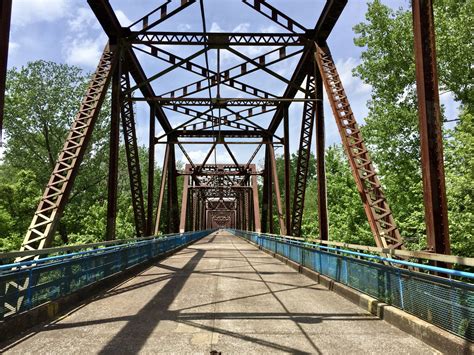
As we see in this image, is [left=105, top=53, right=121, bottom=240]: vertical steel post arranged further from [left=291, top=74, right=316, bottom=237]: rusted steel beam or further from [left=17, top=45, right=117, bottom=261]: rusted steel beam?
[left=291, top=74, right=316, bottom=237]: rusted steel beam

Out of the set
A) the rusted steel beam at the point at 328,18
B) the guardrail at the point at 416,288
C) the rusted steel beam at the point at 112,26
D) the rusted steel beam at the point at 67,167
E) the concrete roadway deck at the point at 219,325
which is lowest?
the concrete roadway deck at the point at 219,325

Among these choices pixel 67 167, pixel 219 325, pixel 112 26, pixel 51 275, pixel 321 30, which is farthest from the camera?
pixel 321 30

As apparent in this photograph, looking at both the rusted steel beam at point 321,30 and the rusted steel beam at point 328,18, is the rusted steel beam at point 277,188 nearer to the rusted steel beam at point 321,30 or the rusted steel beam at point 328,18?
the rusted steel beam at point 321,30

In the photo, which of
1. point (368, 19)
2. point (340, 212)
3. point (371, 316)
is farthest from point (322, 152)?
point (340, 212)

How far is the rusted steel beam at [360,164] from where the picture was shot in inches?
365

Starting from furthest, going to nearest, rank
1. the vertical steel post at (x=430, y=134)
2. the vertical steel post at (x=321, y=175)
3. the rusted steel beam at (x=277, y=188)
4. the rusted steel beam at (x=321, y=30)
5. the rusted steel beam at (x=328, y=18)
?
the rusted steel beam at (x=277, y=188) < the vertical steel post at (x=321, y=175) < the rusted steel beam at (x=321, y=30) < the rusted steel beam at (x=328, y=18) < the vertical steel post at (x=430, y=134)

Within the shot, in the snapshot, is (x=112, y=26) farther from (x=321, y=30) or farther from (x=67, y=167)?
(x=321, y=30)

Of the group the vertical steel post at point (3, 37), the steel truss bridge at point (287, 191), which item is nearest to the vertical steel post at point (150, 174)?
the steel truss bridge at point (287, 191)

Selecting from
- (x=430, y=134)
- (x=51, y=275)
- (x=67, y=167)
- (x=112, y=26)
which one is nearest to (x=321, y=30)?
(x=112, y=26)

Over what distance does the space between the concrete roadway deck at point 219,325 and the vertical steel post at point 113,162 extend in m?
3.77

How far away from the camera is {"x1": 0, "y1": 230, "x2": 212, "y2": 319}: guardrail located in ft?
18.4

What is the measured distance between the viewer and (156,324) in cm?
612

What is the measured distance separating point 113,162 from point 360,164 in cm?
836

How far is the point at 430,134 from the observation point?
6.94 meters
